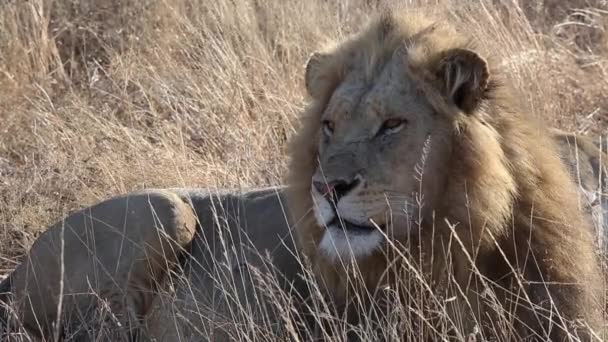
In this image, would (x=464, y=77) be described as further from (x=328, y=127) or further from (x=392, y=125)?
(x=328, y=127)

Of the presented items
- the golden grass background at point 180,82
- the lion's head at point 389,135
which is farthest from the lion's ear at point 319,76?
the golden grass background at point 180,82

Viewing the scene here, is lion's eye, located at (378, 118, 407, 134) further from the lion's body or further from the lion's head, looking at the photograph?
the lion's body

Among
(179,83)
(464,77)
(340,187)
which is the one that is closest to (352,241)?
(340,187)

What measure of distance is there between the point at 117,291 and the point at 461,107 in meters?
1.88

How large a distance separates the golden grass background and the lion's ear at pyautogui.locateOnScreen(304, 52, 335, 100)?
5.19ft

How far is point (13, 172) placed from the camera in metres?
7.25

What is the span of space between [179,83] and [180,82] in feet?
0.05

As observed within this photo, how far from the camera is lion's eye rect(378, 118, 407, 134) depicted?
4.18m

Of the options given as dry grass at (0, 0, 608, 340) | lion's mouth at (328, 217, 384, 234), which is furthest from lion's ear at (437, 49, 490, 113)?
dry grass at (0, 0, 608, 340)

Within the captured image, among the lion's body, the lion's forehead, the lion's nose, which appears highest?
the lion's forehead

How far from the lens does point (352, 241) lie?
409 cm

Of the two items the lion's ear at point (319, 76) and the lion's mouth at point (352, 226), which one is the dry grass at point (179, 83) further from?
the lion's mouth at point (352, 226)

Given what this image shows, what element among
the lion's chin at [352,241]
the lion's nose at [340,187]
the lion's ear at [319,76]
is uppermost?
the lion's ear at [319,76]

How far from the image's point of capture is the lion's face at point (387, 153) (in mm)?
4039
